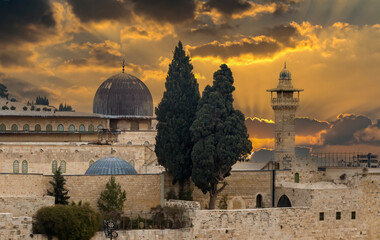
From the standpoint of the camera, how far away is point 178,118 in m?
43.8

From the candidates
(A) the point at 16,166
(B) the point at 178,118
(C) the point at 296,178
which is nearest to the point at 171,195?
(B) the point at 178,118

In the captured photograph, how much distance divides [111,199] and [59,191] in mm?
2874

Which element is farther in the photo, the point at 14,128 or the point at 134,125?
the point at 134,125

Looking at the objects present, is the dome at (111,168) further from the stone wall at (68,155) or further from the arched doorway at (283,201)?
the arched doorway at (283,201)

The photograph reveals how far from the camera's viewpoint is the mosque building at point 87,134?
49.9m

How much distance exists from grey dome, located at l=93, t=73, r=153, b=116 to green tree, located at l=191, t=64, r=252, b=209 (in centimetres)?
1739

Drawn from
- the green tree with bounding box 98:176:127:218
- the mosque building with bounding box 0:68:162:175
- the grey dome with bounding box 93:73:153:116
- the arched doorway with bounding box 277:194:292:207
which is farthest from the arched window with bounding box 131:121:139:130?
the green tree with bounding box 98:176:127:218

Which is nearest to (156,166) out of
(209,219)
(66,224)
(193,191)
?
(193,191)

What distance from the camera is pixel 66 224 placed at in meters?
37.8

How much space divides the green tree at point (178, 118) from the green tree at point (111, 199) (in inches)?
147

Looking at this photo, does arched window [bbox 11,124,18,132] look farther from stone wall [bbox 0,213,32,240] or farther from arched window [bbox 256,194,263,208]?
arched window [bbox 256,194,263,208]

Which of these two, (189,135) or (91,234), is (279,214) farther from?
(91,234)

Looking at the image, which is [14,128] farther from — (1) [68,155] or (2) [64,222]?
(2) [64,222]

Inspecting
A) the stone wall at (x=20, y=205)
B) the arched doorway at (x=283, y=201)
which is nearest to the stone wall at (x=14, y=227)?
the stone wall at (x=20, y=205)
